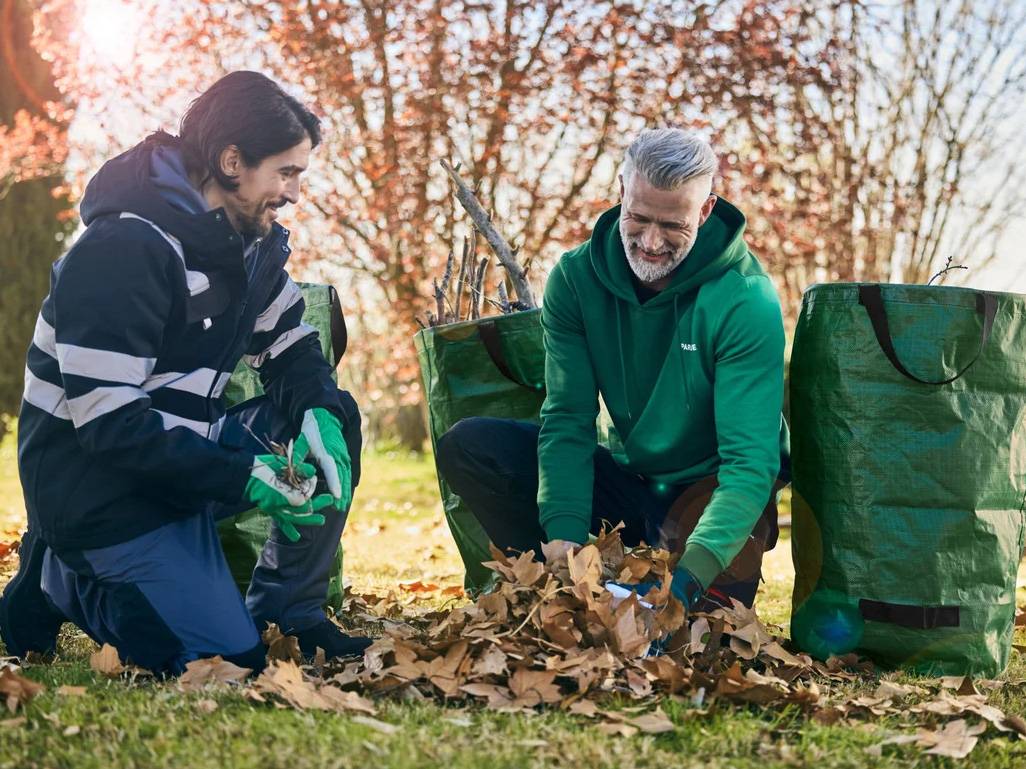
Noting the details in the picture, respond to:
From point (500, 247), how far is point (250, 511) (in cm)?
130

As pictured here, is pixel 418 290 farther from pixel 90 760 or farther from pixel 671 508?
pixel 90 760

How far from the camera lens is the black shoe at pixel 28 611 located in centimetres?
261

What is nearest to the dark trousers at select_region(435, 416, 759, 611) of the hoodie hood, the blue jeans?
the blue jeans

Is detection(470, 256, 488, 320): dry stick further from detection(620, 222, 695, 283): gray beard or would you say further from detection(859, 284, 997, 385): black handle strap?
detection(859, 284, 997, 385): black handle strap

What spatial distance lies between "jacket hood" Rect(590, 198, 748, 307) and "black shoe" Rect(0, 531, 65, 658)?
155 cm

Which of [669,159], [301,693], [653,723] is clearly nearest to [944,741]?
[653,723]

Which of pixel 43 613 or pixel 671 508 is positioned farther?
pixel 671 508

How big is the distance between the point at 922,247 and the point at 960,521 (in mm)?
5054

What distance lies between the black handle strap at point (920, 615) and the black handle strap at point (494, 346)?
4.04 ft

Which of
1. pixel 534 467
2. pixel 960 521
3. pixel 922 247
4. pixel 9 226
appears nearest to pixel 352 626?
pixel 534 467

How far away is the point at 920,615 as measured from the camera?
270 centimetres

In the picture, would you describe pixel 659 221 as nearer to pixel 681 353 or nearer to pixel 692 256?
pixel 692 256

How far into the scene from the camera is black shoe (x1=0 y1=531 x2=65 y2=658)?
2.61 metres

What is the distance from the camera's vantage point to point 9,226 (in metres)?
10.7
